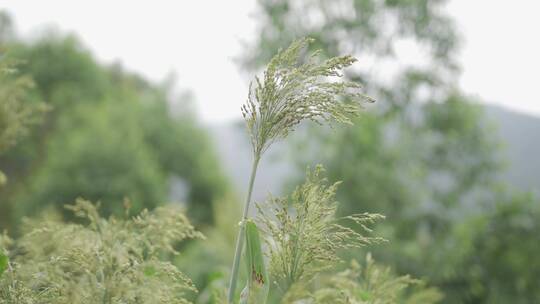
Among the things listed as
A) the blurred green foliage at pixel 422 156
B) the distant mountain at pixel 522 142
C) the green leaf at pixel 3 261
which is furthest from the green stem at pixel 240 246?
A: the distant mountain at pixel 522 142

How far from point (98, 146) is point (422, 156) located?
12899 mm

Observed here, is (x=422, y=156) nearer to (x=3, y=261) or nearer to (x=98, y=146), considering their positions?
(x=98, y=146)

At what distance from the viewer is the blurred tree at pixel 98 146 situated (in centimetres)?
2420

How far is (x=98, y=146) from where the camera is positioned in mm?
24688

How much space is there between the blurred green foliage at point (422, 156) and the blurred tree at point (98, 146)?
867 centimetres

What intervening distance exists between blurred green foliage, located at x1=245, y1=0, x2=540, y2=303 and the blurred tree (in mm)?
8672

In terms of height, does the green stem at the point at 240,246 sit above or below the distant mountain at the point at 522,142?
below

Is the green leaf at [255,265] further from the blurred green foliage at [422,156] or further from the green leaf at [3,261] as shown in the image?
the blurred green foliage at [422,156]

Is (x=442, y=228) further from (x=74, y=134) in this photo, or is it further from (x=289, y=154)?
(x=74, y=134)

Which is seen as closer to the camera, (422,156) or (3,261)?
(3,261)

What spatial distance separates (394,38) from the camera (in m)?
14.8

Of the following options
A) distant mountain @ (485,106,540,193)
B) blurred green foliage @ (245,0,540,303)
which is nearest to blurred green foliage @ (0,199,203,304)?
blurred green foliage @ (245,0,540,303)

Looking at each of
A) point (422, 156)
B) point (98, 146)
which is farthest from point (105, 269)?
point (98, 146)

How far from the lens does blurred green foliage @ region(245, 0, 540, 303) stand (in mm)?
13117
